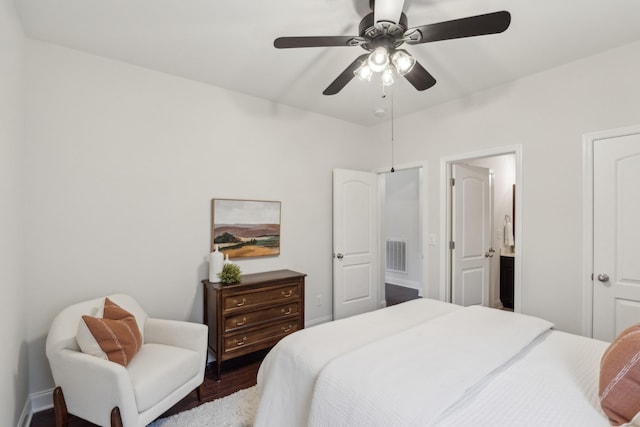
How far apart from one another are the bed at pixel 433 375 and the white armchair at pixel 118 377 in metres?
0.64

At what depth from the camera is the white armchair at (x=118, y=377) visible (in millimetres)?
1716

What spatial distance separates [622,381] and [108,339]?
100 inches

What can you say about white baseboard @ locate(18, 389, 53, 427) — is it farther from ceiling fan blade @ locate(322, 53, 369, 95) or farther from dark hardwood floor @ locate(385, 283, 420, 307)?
dark hardwood floor @ locate(385, 283, 420, 307)

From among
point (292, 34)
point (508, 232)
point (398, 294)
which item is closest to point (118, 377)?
point (292, 34)

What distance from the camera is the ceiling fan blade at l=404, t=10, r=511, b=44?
1462mm

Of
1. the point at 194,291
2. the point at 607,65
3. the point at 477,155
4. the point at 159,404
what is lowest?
the point at 159,404

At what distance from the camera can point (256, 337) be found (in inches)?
114

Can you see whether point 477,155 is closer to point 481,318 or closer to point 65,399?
point 481,318

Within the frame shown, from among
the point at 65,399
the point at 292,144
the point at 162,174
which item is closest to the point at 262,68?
the point at 292,144

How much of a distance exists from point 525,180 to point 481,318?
1528mm

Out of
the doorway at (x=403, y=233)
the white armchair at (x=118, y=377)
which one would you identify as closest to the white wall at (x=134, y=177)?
the white armchair at (x=118, y=377)

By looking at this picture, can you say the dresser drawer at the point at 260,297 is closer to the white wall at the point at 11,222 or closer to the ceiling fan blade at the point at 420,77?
the white wall at the point at 11,222

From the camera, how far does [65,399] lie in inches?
73.9

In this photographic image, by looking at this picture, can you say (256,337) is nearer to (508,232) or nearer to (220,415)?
(220,415)
